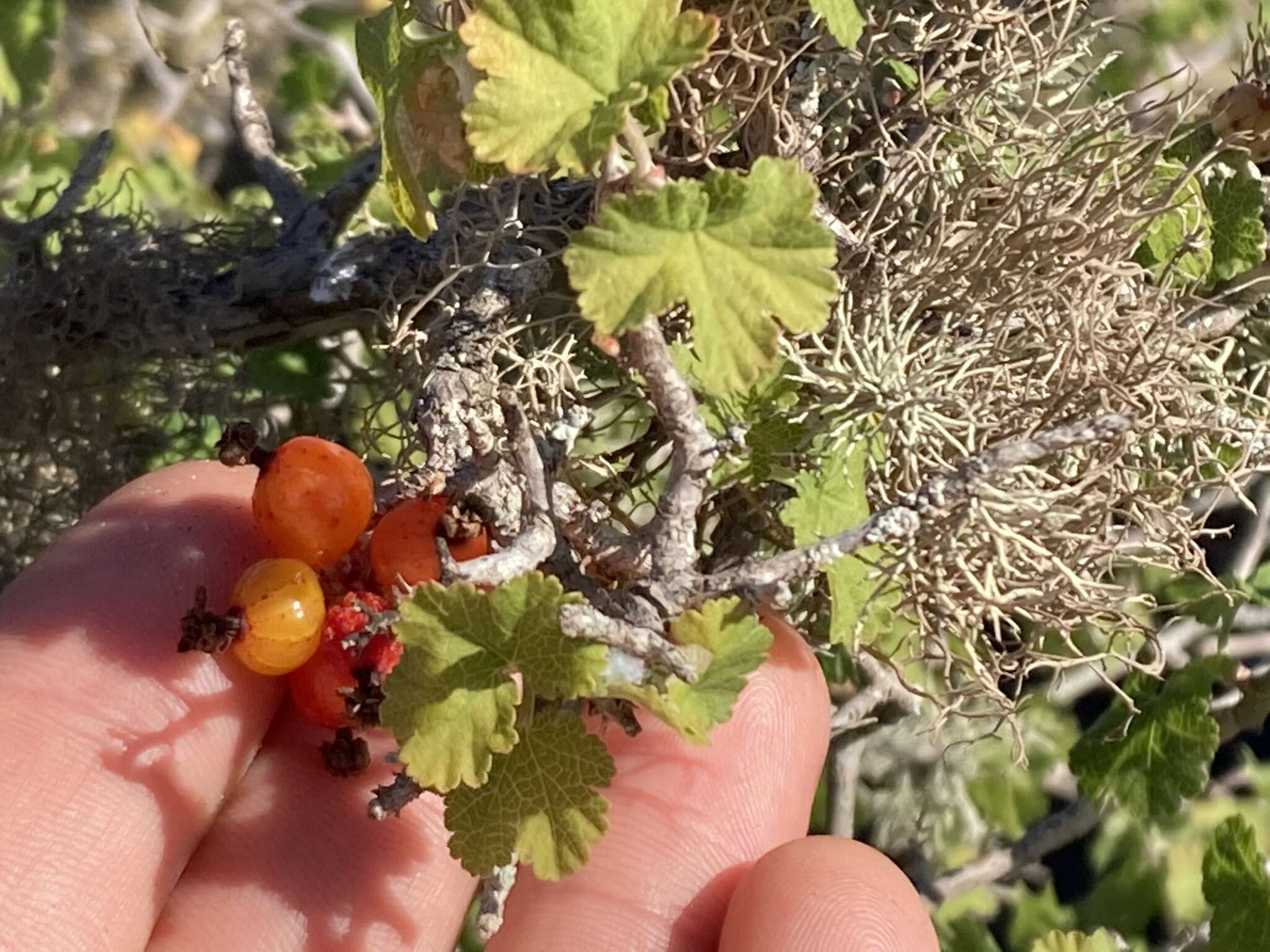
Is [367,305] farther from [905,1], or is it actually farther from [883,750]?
[883,750]

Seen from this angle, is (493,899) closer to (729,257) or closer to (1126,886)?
(729,257)

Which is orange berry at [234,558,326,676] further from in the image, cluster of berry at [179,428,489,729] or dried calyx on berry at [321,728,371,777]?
dried calyx on berry at [321,728,371,777]

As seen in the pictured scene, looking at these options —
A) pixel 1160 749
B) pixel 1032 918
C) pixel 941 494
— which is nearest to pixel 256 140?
pixel 941 494

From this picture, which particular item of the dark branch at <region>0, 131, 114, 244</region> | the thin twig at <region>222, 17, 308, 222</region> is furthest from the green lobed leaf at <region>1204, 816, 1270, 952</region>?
the dark branch at <region>0, 131, 114, 244</region>

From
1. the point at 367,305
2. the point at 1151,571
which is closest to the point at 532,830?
the point at 367,305

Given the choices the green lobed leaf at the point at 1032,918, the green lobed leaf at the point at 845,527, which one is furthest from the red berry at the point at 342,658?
the green lobed leaf at the point at 1032,918

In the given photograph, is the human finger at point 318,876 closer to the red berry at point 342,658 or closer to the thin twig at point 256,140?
the red berry at point 342,658
